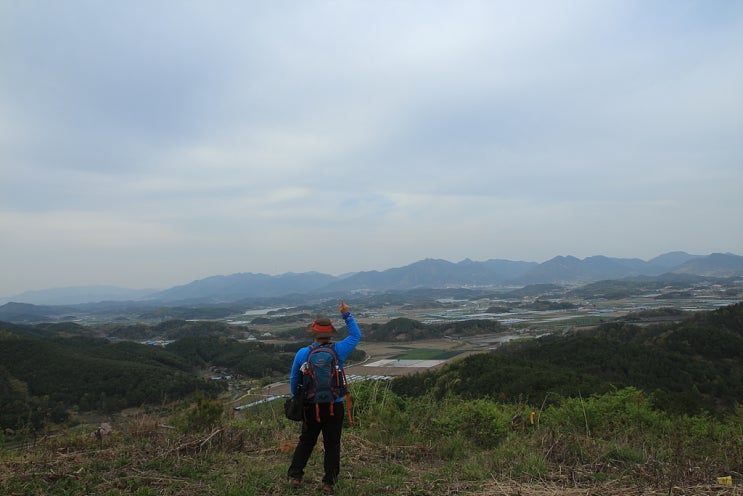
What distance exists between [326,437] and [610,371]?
28485 millimetres

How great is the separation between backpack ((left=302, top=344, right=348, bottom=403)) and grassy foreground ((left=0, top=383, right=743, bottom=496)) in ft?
3.48

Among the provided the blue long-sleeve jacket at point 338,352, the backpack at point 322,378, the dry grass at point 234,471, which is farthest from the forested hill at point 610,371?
the backpack at point 322,378

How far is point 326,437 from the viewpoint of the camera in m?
4.54

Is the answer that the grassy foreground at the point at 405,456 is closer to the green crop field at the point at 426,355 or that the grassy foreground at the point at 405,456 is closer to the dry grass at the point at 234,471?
the dry grass at the point at 234,471

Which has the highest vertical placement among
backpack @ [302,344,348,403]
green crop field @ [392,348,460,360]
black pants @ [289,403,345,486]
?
backpack @ [302,344,348,403]

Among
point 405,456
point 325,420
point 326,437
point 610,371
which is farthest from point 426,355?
point 325,420

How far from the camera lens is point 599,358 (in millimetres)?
29500

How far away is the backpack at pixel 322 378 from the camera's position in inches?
170

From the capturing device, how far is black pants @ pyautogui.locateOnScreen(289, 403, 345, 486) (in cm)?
443

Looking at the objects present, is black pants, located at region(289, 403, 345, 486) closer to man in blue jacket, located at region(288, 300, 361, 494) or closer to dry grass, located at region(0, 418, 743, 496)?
man in blue jacket, located at region(288, 300, 361, 494)

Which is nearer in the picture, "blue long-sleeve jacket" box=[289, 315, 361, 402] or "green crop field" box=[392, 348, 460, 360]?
"blue long-sleeve jacket" box=[289, 315, 361, 402]

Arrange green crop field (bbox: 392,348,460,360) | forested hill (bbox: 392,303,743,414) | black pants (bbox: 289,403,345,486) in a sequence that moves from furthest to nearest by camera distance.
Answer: green crop field (bbox: 392,348,460,360) < forested hill (bbox: 392,303,743,414) < black pants (bbox: 289,403,345,486)

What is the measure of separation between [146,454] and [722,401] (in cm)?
2788

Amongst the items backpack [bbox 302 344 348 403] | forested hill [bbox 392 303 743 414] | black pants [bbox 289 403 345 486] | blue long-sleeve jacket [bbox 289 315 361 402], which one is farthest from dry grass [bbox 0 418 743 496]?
forested hill [bbox 392 303 743 414]
